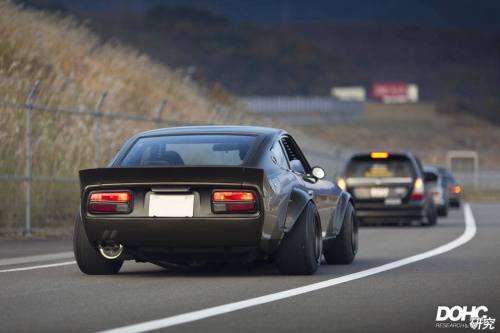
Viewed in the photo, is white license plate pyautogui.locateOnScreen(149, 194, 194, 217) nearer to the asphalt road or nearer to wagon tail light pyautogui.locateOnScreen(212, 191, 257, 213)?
wagon tail light pyautogui.locateOnScreen(212, 191, 257, 213)

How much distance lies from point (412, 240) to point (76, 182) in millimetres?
5997

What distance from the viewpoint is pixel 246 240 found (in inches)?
525

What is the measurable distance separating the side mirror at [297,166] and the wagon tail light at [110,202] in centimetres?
206

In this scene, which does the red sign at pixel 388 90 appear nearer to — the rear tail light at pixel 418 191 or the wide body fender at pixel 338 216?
A: the rear tail light at pixel 418 191

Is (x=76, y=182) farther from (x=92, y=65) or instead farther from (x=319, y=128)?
(x=319, y=128)

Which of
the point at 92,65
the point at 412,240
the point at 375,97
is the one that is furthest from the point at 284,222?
the point at 375,97

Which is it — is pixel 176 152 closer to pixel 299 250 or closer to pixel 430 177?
pixel 299 250

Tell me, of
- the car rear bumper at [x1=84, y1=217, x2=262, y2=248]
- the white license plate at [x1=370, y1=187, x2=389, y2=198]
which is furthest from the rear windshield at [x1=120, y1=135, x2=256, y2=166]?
the white license plate at [x1=370, y1=187, x2=389, y2=198]

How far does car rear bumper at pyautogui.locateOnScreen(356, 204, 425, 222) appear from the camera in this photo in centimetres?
2877

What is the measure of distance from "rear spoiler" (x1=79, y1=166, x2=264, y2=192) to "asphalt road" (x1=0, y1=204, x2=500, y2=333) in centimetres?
90

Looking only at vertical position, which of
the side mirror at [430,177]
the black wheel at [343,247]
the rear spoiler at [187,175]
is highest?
A: the rear spoiler at [187,175]

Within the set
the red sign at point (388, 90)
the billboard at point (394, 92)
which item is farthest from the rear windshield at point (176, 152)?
the billboard at point (394, 92)

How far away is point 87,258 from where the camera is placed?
14.1 m

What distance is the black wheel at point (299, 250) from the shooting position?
13.8 m
